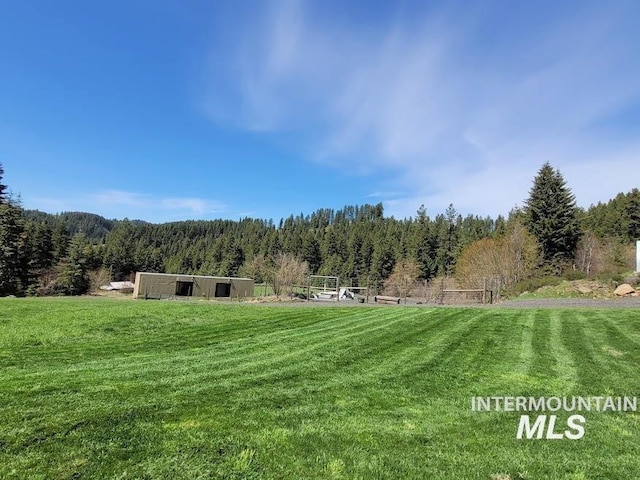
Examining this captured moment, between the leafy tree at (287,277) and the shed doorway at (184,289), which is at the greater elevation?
the leafy tree at (287,277)

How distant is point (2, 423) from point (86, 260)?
196ft

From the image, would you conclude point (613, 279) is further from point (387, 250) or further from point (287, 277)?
point (387, 250)

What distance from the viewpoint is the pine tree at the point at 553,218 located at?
4012cm

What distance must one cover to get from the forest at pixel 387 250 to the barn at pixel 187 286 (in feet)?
17.3

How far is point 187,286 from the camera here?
42.5 metres

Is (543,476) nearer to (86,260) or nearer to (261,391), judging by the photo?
(261,391)

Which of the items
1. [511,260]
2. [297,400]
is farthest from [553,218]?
[297,400]

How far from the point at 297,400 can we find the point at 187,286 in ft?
132

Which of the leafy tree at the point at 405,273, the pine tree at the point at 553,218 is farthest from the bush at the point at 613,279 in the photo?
the leafy tree at the point at 405,273

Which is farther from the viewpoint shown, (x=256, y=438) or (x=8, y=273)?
(x=8, y=273)

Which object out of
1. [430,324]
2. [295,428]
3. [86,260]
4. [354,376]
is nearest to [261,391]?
[295,428]

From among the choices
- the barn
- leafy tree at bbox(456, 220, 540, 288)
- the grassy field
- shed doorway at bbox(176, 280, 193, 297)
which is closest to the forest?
leafy tree at bbox(456, 220, 540, 288)

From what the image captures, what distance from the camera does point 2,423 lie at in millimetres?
3850

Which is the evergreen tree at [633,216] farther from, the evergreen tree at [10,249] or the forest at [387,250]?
the evergreen tree at [10,249]
